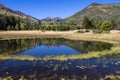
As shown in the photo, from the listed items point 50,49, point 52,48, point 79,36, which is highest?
point 50,49

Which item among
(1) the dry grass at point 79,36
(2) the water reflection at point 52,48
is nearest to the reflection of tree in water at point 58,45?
(2) the water reflection at point 52,48

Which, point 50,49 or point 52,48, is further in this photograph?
point 52,48

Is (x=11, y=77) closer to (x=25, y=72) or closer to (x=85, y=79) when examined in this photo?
(x=25, y=72)

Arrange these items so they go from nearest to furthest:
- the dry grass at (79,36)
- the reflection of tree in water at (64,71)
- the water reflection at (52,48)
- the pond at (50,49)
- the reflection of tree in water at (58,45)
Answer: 1. the reflection of tree in water at (64,71)
2. the pond at (50,49)
3. the water reflection at (52,48)
4. the reflection of tree in water at (58,45)
5. the dry grass at (79,36)

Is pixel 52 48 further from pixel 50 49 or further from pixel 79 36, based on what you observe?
pixel 79 36

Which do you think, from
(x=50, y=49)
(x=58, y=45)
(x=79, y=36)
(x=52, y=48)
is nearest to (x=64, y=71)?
(x=50, y=49)

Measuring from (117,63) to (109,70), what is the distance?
21.6 ft

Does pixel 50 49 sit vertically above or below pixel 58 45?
above

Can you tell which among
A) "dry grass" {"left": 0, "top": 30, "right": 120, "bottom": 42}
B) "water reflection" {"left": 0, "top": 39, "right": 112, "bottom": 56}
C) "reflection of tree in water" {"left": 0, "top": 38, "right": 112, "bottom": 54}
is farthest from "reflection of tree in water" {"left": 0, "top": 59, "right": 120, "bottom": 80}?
"dry grass" {"left": 0, "top": 30, "right": 120, "bottom": 42}

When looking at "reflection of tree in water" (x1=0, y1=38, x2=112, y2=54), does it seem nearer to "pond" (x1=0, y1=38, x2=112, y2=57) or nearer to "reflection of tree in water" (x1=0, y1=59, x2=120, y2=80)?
"pond" (x1=0, y1=38, x2=112, y2=57)

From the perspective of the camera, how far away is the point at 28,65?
40.7 m

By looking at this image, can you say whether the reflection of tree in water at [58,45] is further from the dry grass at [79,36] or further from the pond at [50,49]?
the dry grass at [79,36]

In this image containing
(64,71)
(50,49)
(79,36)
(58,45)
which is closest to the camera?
(64,71)

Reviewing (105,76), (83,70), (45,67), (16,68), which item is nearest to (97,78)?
(105,76)
